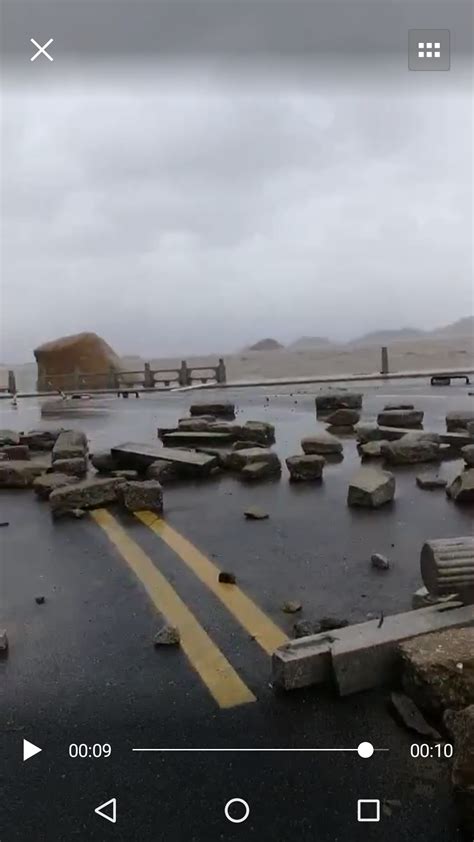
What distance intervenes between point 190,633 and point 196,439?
5.85 m

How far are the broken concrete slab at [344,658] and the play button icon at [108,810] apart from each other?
0.86 metres

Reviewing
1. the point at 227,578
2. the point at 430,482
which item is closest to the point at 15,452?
the point at 430,482

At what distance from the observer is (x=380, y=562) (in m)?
4.07

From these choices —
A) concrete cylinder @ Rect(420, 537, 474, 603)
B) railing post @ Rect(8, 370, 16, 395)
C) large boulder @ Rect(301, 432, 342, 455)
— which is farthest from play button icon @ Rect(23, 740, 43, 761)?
railing post @ Rect(8, 370, 16, 395)

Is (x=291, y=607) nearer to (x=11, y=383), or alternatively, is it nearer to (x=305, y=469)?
(x=305, y=469)

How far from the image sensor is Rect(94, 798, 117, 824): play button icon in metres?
1.91

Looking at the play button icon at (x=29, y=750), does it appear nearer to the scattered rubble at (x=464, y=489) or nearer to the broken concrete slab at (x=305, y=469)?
the scattered rubble at (x=464, y=489)

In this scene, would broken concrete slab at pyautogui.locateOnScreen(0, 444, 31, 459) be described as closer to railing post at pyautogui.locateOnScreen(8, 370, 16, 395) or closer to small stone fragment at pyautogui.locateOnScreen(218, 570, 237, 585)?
small stone fragment at pyautogui.locateOnScreen(218, 570, 237, 585)

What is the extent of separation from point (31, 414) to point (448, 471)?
10652 mm

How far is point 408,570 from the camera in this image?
4000 mm

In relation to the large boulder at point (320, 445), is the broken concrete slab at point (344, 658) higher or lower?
lower

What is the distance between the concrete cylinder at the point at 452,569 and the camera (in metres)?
3.19

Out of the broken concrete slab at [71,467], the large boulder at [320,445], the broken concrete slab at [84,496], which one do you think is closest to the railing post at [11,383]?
the broken concrete slab at [71,467]

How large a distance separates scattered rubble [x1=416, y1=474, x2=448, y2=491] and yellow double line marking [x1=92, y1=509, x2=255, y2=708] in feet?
9.11
